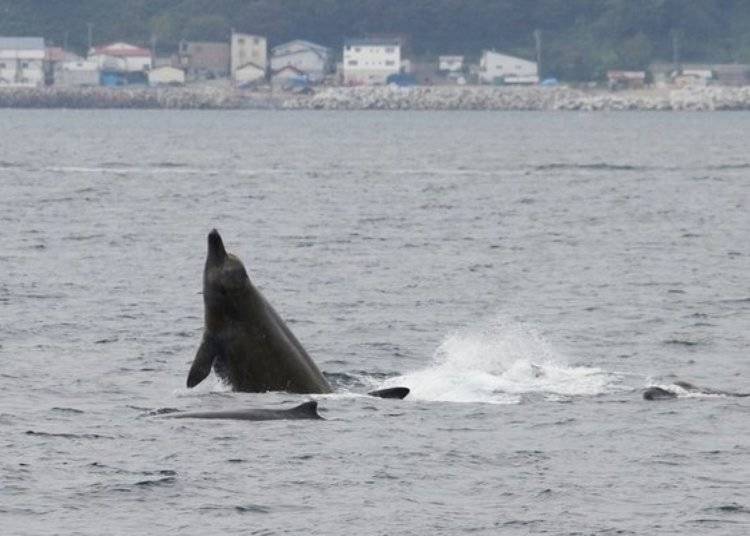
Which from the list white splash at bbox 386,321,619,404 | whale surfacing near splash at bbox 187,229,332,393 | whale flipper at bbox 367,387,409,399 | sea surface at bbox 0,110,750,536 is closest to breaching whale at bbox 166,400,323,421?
sea surface at bbox 0,110,750,536

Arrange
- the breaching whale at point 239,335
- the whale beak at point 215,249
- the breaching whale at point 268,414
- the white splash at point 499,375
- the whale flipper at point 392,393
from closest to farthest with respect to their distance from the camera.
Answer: the breaching whale at point 268,414 → the whale beak at point 215,249 → the breaching whale at point 239,335 → the whale flipper at point 392,393 → the white splash at point 499,375

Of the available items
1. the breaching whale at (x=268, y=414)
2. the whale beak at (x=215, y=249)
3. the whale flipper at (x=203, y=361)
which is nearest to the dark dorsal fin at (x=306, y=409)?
the breaching whale at (x=268, y=414)

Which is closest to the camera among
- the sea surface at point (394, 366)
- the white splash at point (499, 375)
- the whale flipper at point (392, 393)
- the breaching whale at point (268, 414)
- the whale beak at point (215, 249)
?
the sea surface at point (394, 366)

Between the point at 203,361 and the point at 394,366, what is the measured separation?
696cm

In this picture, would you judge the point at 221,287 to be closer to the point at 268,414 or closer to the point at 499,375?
the point at 268,414

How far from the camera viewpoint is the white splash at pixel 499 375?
29.6 m

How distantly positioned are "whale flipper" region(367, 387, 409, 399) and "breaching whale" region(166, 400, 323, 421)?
2190 millimetres

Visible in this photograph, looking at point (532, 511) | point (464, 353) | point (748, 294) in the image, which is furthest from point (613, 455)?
point (748, 294)

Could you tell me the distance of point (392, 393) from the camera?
2848 centimetres

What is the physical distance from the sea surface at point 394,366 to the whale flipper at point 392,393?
0.19m

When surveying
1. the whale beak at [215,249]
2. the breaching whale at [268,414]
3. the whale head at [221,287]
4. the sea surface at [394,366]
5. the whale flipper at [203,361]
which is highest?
the whale beak at [215,249]

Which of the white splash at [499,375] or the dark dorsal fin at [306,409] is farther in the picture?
the white splash at [499,375]

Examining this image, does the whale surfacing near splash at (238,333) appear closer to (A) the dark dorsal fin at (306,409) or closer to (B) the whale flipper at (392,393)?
(A) the dark dorsal fin at (306,409)

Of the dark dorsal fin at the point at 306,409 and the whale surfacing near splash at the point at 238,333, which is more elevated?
the whale surfacing near splash at the point at 238,333
